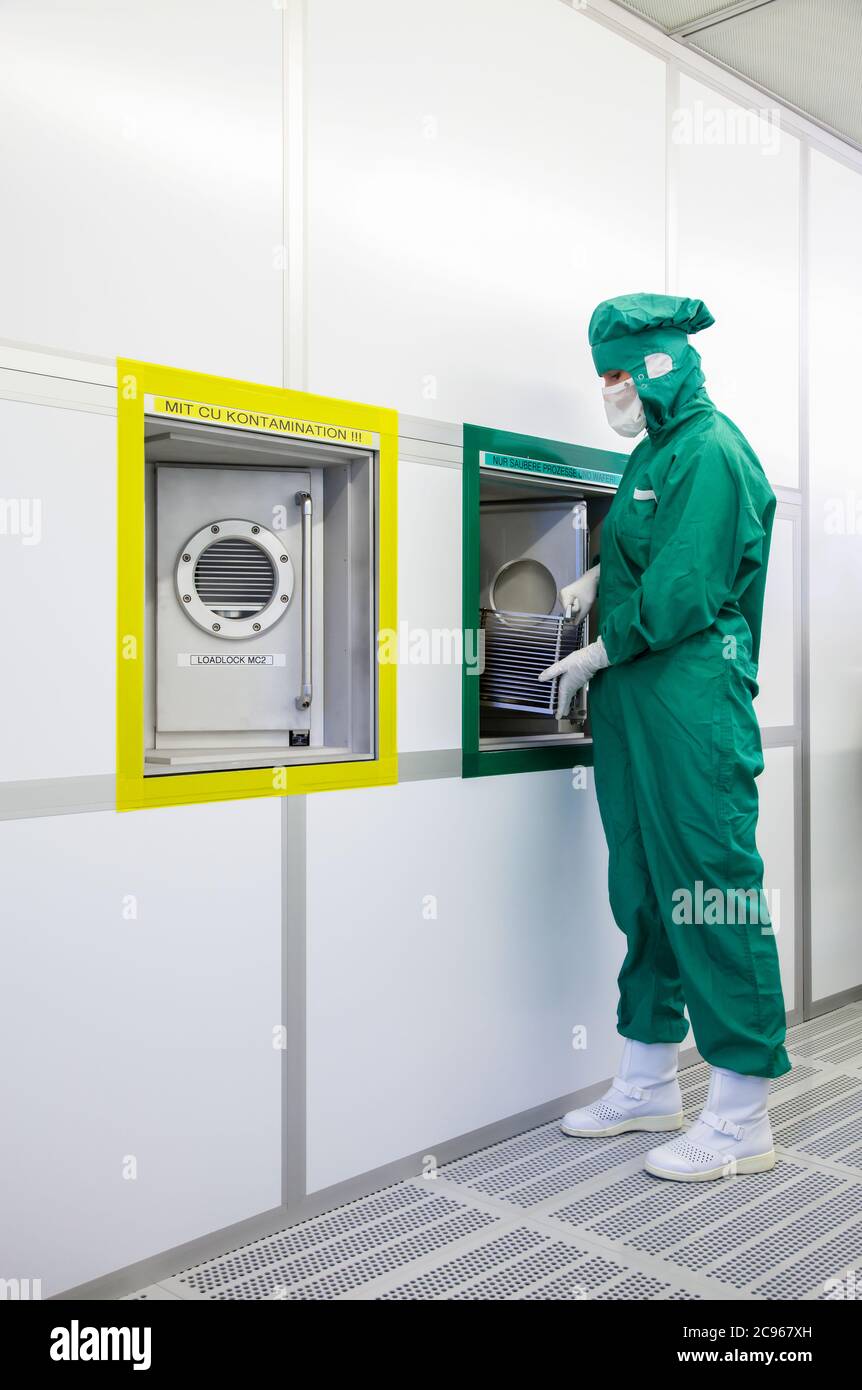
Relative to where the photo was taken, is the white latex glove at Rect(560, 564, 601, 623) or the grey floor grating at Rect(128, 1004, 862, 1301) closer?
the grey floor grating at Rect(128, 1004, 862, 1301)

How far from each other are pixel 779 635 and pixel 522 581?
1.10 metres

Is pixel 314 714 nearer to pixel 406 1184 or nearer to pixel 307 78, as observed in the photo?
pixel 406 1184

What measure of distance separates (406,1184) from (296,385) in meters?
1.71

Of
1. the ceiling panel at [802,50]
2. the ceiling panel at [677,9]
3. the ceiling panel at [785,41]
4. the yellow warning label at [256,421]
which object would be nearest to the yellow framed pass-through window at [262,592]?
the yellow warning label at [256,421]

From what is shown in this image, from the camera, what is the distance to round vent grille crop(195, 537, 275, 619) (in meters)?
2.42

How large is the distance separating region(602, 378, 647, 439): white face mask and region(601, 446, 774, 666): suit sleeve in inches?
8.6

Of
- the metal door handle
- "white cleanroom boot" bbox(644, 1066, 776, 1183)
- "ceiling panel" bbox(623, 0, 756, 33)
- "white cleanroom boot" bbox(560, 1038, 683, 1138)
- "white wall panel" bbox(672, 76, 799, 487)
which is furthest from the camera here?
"white wall panel" bbox(672, 76, 799, 487)

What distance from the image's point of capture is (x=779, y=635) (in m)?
3.79

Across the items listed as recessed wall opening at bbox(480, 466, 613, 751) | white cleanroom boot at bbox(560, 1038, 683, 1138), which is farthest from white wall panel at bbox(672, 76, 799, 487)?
white cleanroom boot at bbox(560, 1038, 683, 1138)

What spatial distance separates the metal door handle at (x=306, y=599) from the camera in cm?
250

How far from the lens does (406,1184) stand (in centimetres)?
259

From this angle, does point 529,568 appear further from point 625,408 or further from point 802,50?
point 802,50

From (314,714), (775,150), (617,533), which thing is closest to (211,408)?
(314,714)

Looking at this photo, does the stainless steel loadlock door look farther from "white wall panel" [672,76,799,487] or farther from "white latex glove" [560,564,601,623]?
"white wall panel" [672,76,799,487]
